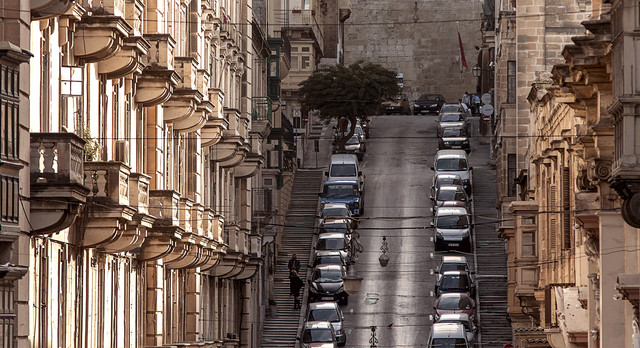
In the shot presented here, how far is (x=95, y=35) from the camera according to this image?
101ft

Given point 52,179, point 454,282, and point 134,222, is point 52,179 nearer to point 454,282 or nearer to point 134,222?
point 134,222

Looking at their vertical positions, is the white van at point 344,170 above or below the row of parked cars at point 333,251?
above

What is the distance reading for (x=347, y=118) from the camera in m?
101

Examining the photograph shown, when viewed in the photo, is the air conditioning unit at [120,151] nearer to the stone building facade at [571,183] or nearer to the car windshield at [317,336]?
the stone building facade at [571,183]

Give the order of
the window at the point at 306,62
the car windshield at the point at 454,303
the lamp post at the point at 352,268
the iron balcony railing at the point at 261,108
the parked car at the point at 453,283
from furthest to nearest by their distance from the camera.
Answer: the window at the point at 306,62, the parked car at the point at 453,283, the iron balcony railing at the point at 261,108, the car windshield at the point at 454,303, the lamp post at the point at 352,268

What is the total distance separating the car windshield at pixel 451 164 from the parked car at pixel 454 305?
67.1ft

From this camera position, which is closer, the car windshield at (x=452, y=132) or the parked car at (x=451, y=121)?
the car windshield at (x=452, y=132)

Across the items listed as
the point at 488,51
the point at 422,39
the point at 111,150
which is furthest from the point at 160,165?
the point at 422,39

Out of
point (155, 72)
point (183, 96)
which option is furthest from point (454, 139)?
point (155, 72)

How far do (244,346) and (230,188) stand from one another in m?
6.04

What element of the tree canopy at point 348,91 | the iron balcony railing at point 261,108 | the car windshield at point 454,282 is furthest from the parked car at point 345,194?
the tree canopy at point 348,91

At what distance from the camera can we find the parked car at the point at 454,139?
93000 millimetres

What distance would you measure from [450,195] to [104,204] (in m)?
47.8

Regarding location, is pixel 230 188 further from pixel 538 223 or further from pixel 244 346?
pixel 538 223
